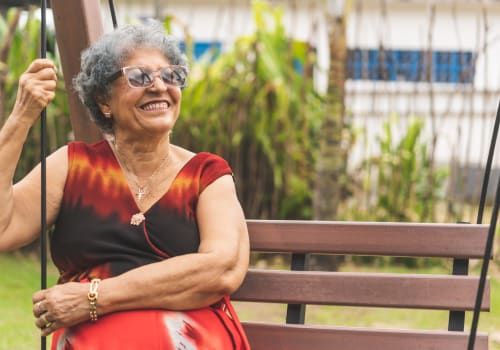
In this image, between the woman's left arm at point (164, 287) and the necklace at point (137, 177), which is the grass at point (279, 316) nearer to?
the necklace at point (137, 177)

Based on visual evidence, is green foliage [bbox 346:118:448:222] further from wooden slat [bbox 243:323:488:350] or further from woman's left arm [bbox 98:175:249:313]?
woman's left arm [bbox 98:175:249:313]

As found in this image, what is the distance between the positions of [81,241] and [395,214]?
525 cm

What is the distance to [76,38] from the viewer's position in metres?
3.01

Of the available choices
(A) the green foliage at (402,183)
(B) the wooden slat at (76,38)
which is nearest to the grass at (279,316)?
(A) the green foliage at (402,183)

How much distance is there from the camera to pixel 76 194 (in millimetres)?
2689

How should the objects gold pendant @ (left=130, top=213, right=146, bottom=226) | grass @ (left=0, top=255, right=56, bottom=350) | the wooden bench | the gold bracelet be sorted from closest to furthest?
the gold bracelet, gold pendant @ (left=130, top=213, right=146, bottom=226), the wooden bench, grass @ (left=0, top=255, right=56, bottom=350)

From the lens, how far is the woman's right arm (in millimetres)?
2535

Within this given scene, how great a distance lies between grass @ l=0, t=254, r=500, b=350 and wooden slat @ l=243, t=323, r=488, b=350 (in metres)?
2.65

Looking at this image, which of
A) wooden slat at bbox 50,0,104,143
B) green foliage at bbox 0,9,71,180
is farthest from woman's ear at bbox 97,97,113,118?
green foliage at bbox 0,9,71,180

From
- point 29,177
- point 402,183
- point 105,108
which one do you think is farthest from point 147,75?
point 402,183

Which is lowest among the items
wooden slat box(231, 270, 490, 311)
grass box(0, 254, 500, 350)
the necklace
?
grass box(0, 254, 500, 350)

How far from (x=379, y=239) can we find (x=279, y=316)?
337 centimetres

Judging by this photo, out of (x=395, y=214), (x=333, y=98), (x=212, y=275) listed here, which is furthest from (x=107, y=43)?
(x=395, y=214)

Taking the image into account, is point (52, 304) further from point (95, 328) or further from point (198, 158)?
point (198, 158)
